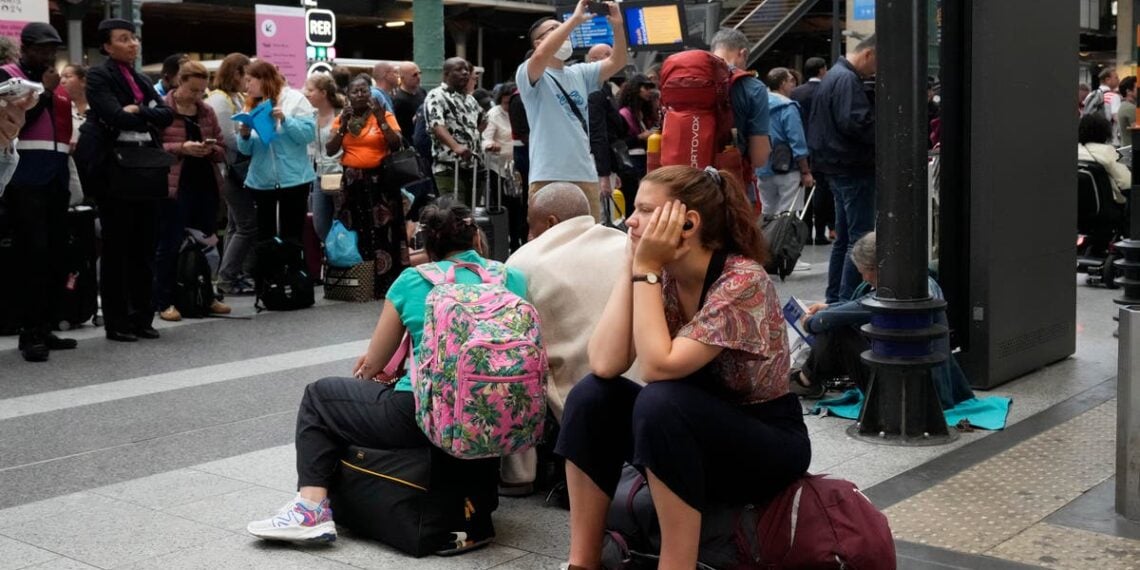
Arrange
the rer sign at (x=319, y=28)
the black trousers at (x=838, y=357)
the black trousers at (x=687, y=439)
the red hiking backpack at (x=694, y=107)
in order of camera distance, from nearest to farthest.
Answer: the black trousers at (x=687, y=439)
the black trousers at (x=838, y=357)
the red hiking backpack at (x=694, y=107)
the rer sign at (x=319, y=28)

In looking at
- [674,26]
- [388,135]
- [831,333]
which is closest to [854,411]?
[831,333]

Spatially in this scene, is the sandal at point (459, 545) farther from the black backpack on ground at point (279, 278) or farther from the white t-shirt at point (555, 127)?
the black backpack on ground at point (279, 278)

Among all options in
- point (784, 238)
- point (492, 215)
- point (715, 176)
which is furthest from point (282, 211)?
point (715, 176)

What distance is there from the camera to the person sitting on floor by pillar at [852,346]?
20.3ft

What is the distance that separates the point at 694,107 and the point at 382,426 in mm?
3576

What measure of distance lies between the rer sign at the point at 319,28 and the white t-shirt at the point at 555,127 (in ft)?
31.6

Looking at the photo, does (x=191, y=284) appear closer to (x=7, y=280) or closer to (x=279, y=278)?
(x=279, y=278)

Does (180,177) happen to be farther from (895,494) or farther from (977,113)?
(895,494)

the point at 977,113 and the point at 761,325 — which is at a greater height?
the point at 977,113

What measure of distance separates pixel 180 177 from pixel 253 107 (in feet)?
2.99

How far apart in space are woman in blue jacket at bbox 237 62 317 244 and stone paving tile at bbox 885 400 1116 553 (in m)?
6.32

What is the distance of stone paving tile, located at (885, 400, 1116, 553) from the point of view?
448 cm

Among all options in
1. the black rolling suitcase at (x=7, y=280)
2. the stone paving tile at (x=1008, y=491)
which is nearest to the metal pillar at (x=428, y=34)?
the black rolling suitcase at (x=7, y=280)

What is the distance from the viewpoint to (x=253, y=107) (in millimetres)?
10477
